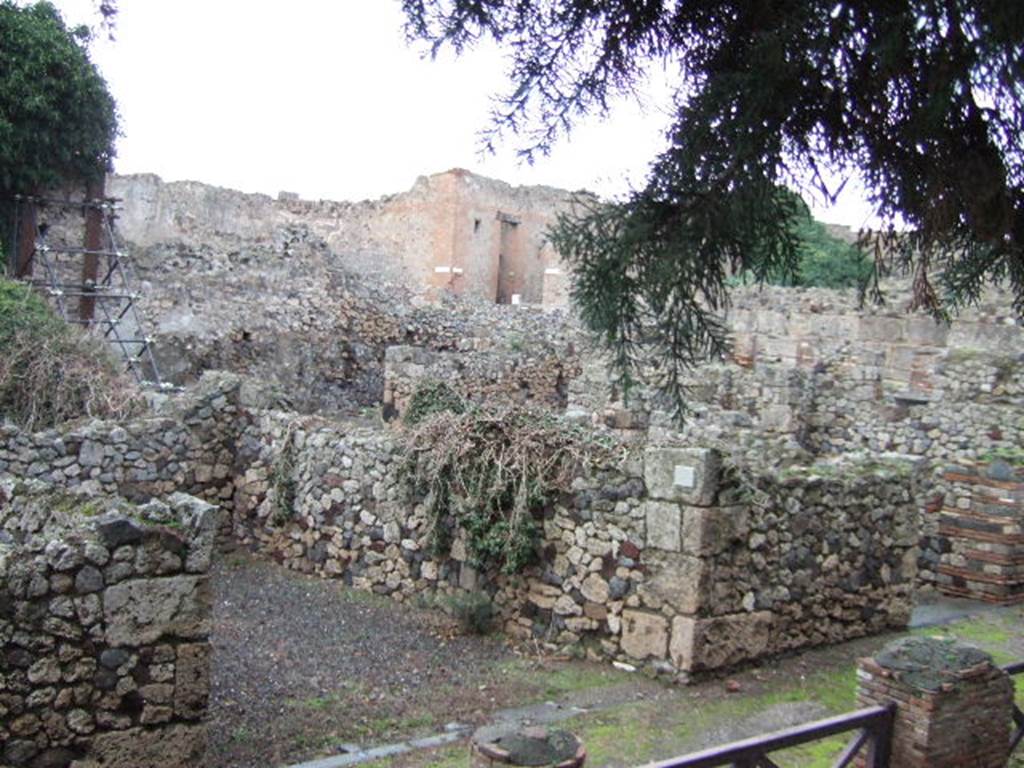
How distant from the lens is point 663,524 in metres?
7.91

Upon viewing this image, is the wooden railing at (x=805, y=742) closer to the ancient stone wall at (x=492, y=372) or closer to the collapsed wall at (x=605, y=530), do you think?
the collapsed wall at (x=605, y=530)

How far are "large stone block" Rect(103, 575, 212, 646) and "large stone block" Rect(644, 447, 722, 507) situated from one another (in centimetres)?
366

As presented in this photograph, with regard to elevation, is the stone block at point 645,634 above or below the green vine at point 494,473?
below

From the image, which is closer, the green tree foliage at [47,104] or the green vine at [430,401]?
the green vine at [430,401]

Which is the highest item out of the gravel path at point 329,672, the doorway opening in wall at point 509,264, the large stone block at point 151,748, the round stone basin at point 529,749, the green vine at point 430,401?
the doorway opening in wall at point 509,264

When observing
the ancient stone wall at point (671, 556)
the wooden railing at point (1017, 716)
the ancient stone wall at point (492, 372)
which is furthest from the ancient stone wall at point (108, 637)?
the ancient stone wall at point (492, 372)

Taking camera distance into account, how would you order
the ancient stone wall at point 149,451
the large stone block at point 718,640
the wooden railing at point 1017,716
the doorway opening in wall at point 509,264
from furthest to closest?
the doorway opening in wall at point 509,264 < the ancient stone wall at point 149,451 < the large stone block at point 718,640 < the wooden railing at point 1017,716

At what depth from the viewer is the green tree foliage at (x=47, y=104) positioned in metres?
17.8

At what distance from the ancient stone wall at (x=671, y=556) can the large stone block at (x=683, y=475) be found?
10 mm

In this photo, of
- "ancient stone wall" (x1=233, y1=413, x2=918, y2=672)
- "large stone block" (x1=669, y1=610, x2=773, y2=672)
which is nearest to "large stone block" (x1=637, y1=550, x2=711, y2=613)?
"ancient stone wall" (x1=233, y1=413, x2=918, y2=672)

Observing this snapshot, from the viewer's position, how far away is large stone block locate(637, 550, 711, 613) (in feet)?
25.3

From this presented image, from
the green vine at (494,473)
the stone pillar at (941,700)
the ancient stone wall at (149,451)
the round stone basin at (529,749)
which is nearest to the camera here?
the round stone basin at (529,749)

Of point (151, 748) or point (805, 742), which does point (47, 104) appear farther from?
point (805, 742)

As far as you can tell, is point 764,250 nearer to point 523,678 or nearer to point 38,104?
point 523,678
